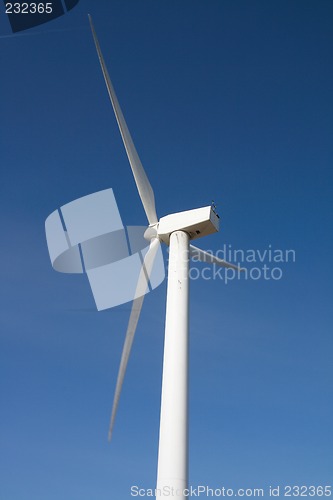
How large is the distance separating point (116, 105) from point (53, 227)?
16.6ft

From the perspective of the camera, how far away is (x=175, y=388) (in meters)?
15.3

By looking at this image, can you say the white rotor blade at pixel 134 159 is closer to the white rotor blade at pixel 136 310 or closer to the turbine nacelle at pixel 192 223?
the turbine nacelle at pixel 192 223

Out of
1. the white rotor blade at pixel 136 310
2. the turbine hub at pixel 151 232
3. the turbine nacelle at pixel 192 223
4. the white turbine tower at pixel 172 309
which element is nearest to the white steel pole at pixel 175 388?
the white turbine tower at pixel 172 309

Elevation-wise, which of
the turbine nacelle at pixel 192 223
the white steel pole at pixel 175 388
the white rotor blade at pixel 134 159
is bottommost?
the white steel pole at pixel 175 388

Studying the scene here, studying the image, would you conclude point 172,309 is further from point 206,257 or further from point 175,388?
point 206,257

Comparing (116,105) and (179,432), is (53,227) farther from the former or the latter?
(179,432)

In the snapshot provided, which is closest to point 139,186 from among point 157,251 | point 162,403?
point 157,251

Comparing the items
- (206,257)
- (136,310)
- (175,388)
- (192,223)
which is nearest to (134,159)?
(192,223)

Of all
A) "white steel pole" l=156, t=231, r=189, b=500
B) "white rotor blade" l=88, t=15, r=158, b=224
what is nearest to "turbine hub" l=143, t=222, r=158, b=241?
"white rotor blade" l=88, t=15, r=158, b=224

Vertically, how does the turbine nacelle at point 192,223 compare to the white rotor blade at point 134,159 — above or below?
below

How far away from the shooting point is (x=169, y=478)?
14.0 metres

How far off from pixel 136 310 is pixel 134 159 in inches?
221

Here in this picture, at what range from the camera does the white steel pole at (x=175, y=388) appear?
14047 millimetres

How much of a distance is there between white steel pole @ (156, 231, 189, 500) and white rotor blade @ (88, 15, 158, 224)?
100 inches
